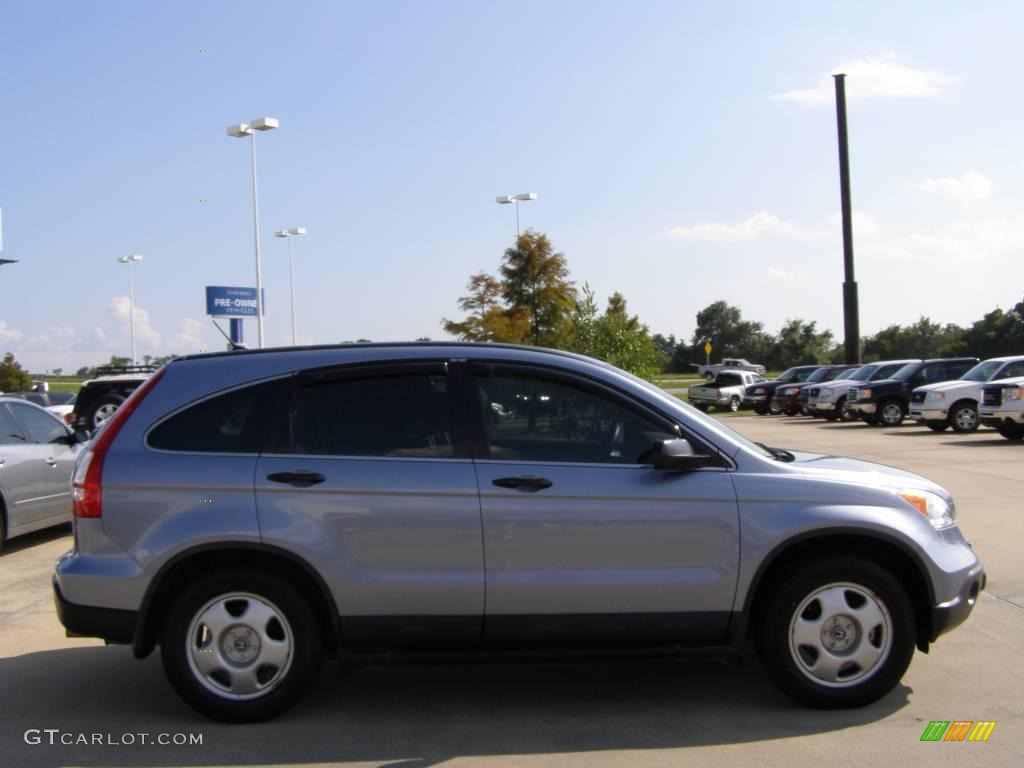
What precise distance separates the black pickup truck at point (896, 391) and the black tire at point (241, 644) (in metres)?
23.7

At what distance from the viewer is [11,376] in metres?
49.3

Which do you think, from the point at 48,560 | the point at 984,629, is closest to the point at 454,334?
the point at 48,560

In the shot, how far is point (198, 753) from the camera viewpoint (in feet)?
14.8

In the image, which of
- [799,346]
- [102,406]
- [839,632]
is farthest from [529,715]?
[799,346]

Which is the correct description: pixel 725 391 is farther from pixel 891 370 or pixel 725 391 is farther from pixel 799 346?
pixel 799 346

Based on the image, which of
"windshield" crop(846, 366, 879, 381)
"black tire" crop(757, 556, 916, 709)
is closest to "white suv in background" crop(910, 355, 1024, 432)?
"windshield" crop(846, 366, 879, 381)

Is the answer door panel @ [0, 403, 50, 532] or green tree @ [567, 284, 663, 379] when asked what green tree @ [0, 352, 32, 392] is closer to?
green tree @ [567, 284, 663, 379]

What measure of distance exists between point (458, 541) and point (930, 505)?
7.99 feet

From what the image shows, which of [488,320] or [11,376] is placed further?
[11,376]

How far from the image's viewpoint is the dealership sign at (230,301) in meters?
31.7

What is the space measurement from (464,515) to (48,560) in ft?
20.7

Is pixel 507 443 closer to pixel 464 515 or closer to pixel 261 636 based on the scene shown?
pixel 464 515

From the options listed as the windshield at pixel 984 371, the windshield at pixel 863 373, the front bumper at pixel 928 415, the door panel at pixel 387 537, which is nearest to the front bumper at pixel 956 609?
the door panel at pixel 387 537

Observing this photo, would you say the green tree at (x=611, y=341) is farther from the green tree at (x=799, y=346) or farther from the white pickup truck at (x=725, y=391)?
the green tree at (x=799, y=346)
